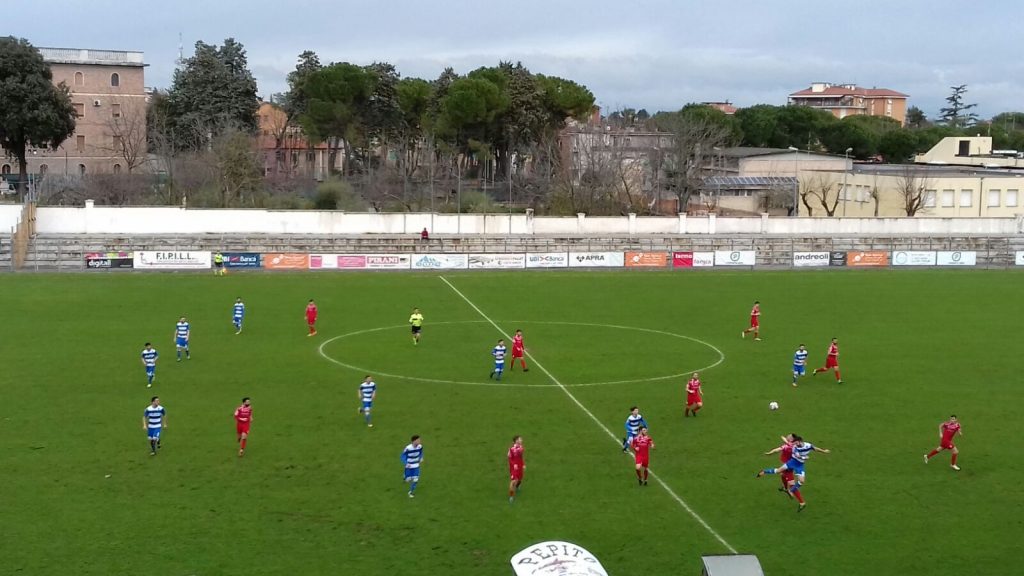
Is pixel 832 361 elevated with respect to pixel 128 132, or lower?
lower

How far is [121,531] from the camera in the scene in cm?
1630

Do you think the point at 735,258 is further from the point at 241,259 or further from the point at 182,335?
the point at 182,335

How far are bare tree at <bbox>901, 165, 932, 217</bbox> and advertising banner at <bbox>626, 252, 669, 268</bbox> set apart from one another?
26.5 m

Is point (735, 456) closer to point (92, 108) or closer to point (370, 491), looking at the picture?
point (370, 491)

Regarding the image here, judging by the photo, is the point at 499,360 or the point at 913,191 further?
the point at 913,191

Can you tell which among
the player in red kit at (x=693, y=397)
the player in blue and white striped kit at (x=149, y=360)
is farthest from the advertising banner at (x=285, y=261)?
the player in red kit at (x=693, y=397)

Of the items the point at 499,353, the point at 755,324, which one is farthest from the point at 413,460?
the point at 755,324

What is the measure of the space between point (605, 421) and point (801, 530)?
7598mm

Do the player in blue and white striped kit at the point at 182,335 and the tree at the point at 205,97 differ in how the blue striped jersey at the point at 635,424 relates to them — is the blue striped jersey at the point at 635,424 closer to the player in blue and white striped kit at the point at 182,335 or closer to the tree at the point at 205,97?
the player in blue and white striped kit at the point at 182,335

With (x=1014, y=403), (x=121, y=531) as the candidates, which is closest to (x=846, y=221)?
(x=1014, y=403)

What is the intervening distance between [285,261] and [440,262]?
807 cm

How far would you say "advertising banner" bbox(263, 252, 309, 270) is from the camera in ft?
174

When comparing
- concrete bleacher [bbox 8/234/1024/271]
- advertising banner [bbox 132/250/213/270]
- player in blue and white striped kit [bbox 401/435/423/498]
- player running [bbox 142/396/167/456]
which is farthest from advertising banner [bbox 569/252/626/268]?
player in blue and white striped kit [bbox 401/435/423/498]

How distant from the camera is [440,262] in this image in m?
54.5
